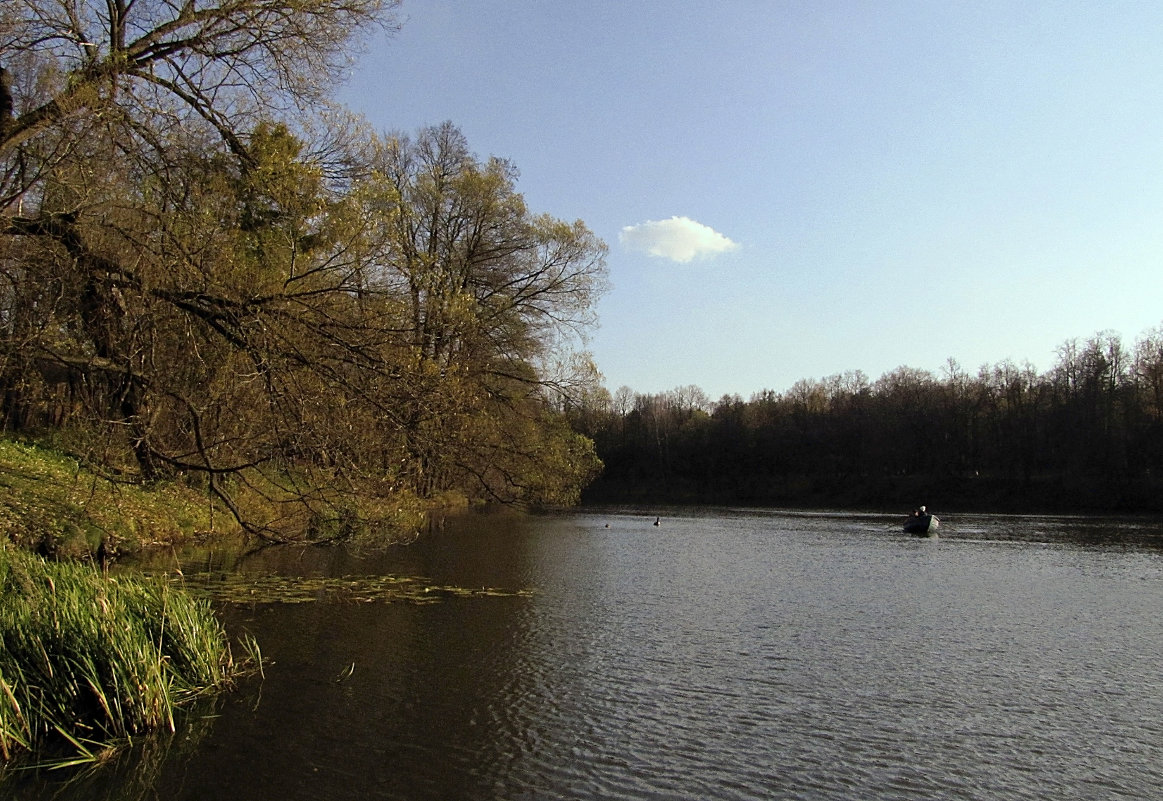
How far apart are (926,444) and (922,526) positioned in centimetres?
4069

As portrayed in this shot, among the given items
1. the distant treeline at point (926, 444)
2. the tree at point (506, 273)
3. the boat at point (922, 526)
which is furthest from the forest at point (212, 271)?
the distant treeline at point (926, 444)

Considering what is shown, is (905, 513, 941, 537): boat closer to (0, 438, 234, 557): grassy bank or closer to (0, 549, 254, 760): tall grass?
(0, 438, 234, 557): grassy bank

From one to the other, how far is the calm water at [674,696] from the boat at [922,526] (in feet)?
52.8

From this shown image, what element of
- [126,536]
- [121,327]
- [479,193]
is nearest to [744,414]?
[479,193]

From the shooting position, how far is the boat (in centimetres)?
3509

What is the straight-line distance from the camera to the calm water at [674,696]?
688cm

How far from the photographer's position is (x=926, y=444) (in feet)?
238

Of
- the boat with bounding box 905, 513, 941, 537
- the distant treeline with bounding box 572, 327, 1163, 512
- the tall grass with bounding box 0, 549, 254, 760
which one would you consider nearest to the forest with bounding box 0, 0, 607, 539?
the tall grass with bounding box 0, 549, 254, 760

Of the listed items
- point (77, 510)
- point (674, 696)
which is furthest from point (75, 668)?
point (77, 510)

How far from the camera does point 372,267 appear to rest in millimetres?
10102

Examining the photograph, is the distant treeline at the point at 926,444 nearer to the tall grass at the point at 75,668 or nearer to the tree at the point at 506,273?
the tree at the point at 506,273

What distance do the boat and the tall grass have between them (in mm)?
32757

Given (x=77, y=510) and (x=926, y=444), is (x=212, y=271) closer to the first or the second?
(x=77, y=510)

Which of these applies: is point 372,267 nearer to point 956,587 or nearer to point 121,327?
point 121,327
